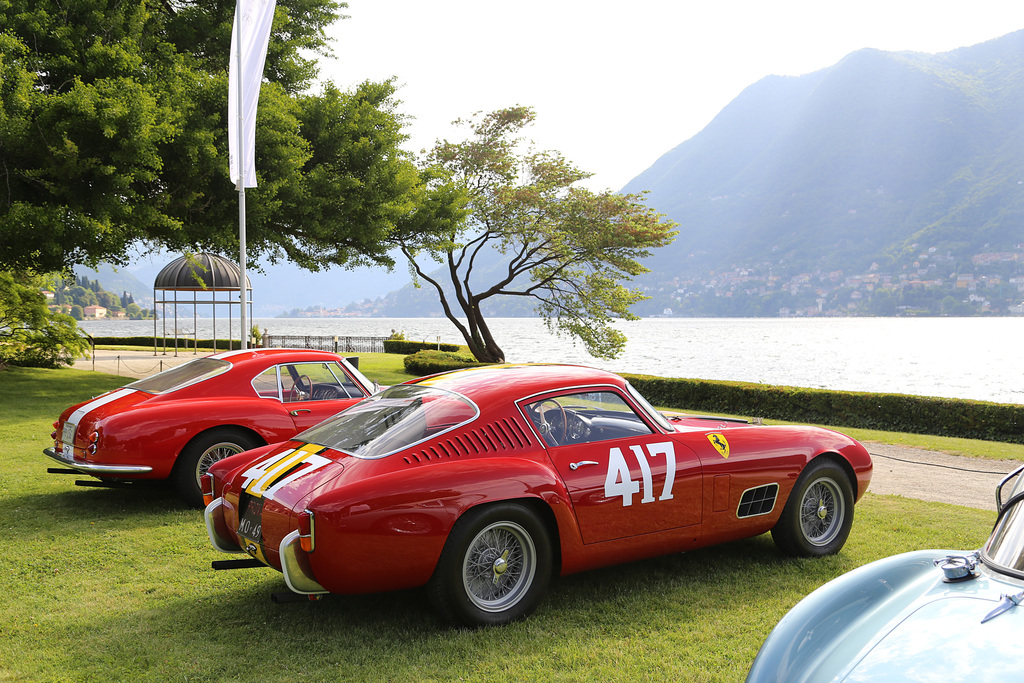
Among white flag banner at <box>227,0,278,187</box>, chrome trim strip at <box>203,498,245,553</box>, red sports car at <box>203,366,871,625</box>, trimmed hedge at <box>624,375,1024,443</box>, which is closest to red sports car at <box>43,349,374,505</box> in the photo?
red sports car at <box>203,366,871,625</box>

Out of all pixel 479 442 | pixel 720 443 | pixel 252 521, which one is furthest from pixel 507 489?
pixel 720 443

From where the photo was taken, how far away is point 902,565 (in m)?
2.91

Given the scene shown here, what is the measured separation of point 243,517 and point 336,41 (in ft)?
75.5

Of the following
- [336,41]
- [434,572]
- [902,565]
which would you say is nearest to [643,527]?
[434,572]

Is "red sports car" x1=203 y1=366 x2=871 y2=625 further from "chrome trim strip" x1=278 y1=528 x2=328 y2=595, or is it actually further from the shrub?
the shrub

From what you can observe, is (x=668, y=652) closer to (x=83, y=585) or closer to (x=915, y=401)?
(x=83, y=585)

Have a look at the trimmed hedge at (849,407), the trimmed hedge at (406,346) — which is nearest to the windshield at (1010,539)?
the trimmed hedge at (849,407)

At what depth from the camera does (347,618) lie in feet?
14.4

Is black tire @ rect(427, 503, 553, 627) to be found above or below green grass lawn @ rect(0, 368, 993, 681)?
above

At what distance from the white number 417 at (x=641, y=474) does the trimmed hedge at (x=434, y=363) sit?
2064 centimetres

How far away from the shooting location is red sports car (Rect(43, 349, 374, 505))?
21.7 feet

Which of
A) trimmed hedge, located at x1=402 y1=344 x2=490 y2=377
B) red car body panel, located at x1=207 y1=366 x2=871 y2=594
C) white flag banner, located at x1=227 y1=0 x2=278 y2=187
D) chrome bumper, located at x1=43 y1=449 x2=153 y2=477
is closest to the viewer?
red car body panel, located at x1=207 y1=366 x2=871 y2=594

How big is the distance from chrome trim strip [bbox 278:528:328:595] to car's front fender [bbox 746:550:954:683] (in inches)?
90.2

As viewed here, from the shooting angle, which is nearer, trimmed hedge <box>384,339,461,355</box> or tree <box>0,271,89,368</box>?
tree <box>0,271,89,368</box>
